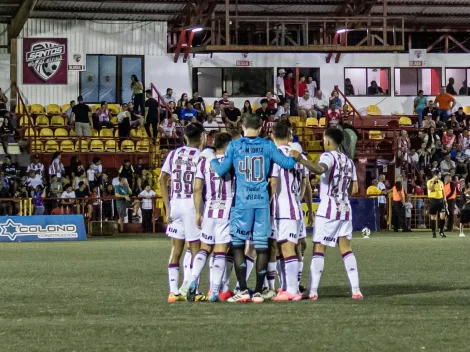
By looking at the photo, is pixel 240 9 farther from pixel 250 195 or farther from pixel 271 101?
pixel 250 195

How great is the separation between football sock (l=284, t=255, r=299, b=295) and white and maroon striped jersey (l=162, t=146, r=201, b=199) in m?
1.33

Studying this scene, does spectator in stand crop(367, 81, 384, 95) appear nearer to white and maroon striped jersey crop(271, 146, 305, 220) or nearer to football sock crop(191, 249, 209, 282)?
white and maroon striped jersey crop(271, 146, 305, 220)

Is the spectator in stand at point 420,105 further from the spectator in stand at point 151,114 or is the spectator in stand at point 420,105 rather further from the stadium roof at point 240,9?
the spectator in stand at point 151,114

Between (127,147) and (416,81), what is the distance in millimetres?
14203

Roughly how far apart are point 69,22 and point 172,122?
271 inches

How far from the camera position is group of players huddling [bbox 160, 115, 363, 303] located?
38.2 ft

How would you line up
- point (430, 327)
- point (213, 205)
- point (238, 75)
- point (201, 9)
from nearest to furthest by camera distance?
point (430, 327) < point (213, 205) < point (201, 9) < point (238, 75)

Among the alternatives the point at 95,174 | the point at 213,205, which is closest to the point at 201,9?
the point at 95,174

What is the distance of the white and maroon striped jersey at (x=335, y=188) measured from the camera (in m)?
12.1

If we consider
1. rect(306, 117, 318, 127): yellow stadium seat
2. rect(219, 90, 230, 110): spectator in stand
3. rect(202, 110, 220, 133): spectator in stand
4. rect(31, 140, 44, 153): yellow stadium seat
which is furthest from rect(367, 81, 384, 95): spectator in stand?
rect(31, 140, 44, 153): yellow stadium seat

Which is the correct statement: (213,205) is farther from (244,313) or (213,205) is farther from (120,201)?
(120,201)

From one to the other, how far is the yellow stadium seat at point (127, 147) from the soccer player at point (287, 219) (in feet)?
88.3

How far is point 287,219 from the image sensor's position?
11.9 m

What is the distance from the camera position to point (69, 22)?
42.7 metres
